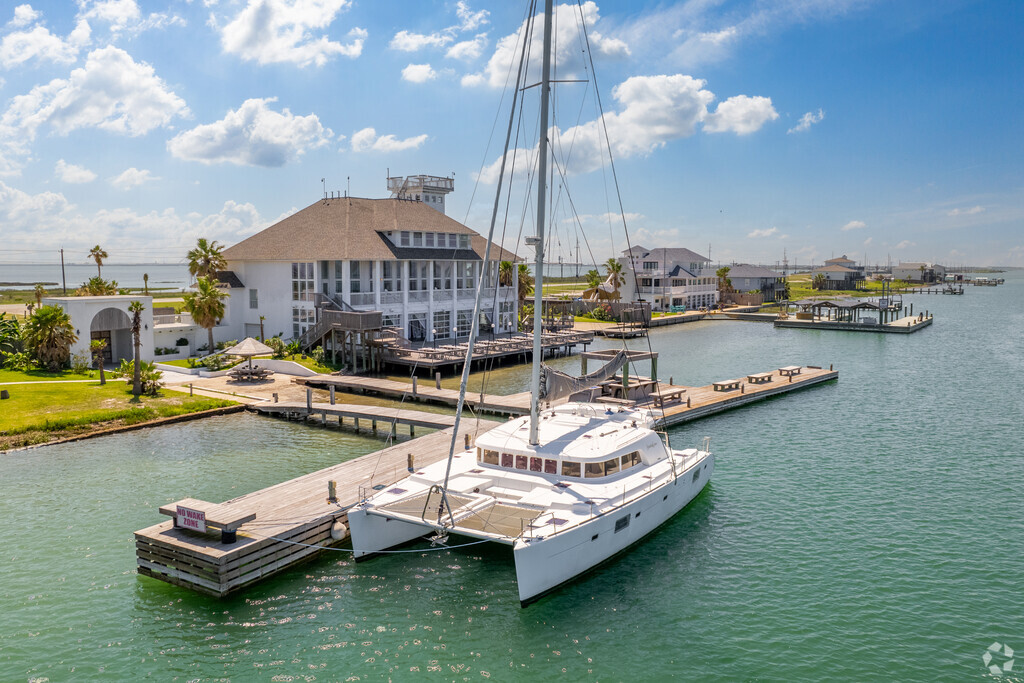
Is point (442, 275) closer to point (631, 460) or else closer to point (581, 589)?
point (631, 460)

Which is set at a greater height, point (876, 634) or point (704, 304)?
point (704, 304)

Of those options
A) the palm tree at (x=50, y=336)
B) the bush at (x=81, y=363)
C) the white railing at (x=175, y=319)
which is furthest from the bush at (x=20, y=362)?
the white railing at (x=175, y=319)

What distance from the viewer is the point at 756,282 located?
135000mm

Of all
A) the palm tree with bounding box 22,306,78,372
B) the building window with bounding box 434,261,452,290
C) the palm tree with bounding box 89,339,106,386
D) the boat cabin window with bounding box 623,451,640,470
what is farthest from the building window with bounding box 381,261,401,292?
the boat cabin window with bounding box 623,451,640,470

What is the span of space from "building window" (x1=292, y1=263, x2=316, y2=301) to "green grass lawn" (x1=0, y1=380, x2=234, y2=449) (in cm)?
1627

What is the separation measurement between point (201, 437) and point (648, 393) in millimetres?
22761

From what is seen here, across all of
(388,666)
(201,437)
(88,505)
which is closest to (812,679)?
(388,666)

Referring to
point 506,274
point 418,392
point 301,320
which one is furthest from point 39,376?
point 506,274

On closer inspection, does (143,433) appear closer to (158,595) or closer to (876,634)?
(158,595)

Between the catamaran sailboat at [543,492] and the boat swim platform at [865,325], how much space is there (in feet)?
239

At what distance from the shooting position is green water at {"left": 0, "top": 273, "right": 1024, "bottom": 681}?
47.5 ft

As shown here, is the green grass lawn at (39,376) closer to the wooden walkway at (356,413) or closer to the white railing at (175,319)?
the white railing at (175,319)

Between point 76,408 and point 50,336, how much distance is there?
381 inches

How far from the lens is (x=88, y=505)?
73.6 ft
